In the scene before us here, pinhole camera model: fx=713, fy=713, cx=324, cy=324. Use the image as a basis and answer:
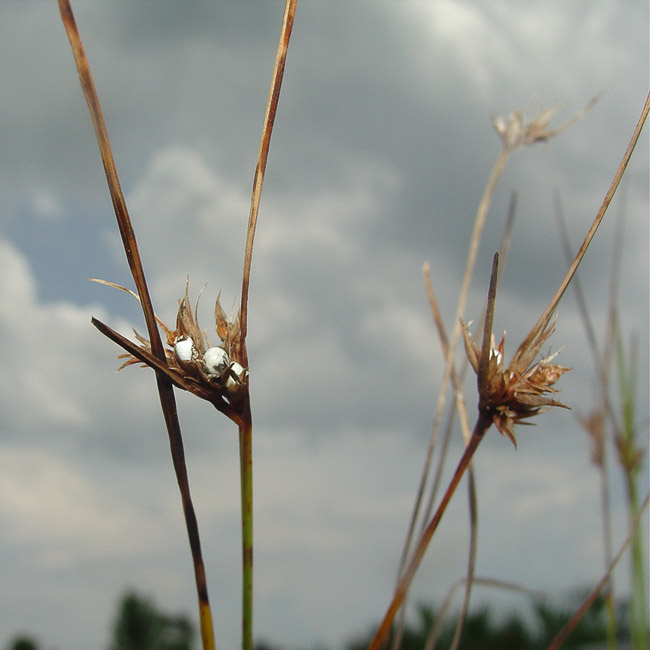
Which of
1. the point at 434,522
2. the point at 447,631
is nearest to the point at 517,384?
the point at 434,522

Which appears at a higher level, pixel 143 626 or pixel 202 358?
pixel 143 626

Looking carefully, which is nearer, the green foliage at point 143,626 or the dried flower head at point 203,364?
the dried flower head at point 203,364

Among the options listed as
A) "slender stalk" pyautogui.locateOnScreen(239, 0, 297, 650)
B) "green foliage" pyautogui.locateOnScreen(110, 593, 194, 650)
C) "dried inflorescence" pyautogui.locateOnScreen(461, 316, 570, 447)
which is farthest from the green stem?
"green foliage" pyautogui.locateOnScreen(110, 593, 194, 650)

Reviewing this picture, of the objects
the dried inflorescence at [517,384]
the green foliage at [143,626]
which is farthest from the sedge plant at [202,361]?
Result: the green foliage at [143,626]

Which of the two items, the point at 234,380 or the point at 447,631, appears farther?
the point at 447,631

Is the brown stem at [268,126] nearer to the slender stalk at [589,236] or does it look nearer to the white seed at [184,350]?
the white seed at [184,350]

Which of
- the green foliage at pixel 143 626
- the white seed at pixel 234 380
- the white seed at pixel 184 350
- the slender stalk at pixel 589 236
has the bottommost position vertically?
the white seed at pixel 234 380

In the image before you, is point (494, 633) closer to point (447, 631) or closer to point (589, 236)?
point (447, 631)
